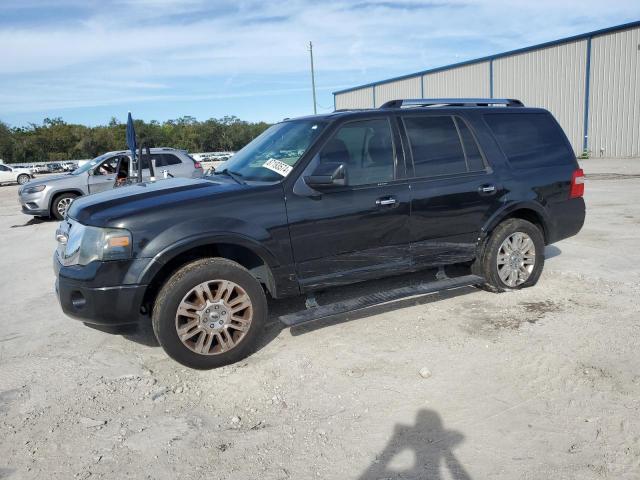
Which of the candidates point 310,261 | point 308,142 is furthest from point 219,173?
point 310,261

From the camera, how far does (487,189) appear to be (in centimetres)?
493

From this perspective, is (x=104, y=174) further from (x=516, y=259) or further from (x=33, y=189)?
(x=516, y=259)

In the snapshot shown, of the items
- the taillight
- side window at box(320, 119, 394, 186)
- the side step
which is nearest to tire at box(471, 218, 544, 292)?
the side step

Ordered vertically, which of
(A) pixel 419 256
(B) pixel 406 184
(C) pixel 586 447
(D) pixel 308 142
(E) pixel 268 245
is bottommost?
(C) pixel 586 447

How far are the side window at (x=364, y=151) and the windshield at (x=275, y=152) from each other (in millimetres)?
194

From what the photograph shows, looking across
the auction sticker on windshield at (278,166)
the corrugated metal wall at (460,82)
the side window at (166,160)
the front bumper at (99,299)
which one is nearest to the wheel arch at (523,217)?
the auction sticker on windshield at (278,166)

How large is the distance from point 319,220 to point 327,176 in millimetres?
374

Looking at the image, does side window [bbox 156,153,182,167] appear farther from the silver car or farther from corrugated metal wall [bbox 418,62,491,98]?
corrugated metal wall [bbox 418,62,491,98]

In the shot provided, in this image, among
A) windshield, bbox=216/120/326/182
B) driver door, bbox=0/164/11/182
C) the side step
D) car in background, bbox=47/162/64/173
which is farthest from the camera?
car in background, bbox=47/162/64/173

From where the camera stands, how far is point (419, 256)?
4672mm

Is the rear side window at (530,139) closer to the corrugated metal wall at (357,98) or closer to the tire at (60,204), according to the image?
the tire at (60,204)

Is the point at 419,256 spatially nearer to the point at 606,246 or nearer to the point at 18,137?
the point at 606,246

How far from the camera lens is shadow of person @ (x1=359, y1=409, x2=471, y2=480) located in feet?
8.50

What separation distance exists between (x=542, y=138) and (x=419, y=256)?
2.08 m
